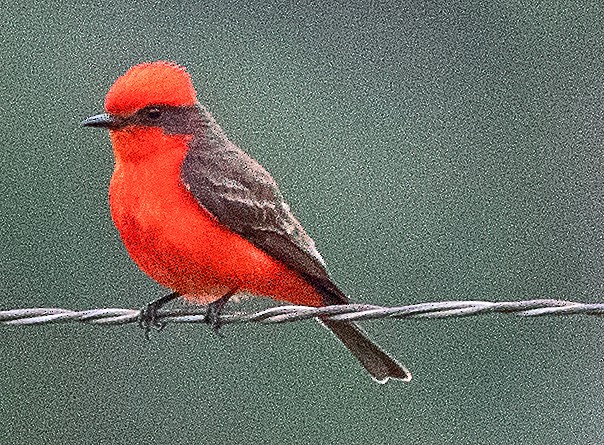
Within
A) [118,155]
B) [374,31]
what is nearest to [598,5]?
[374,31]

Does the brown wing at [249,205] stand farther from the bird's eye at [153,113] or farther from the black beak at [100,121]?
the black beak at [100,121]

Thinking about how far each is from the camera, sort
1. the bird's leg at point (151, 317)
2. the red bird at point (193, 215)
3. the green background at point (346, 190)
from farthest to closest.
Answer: the green background at point (346, 190) → the bird's leg at point (151, 317) → the red bird at point (193, 215)

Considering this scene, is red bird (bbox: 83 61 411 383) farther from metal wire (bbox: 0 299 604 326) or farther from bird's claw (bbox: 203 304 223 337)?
metal wire (bbox: 0 299 604 326)

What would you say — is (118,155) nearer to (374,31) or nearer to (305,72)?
(305,72)

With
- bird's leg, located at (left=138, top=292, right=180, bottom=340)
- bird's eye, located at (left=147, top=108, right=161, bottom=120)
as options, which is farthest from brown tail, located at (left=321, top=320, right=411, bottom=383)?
bird's eye, located at (left=147, top=108, right=161, bottom=120)

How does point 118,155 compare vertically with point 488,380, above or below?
above

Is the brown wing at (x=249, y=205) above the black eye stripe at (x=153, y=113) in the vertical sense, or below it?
below

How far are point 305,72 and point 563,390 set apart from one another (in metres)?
8.71

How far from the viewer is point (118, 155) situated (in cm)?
675

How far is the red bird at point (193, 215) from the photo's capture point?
6559 mm

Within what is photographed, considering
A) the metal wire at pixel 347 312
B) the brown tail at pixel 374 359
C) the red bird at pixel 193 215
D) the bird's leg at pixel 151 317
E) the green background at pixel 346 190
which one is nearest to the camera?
the metal wire at pixel 347 312

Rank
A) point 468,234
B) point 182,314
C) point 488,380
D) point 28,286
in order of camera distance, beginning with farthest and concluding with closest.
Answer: point 468,234 → point 488,380 → point 28,286 → point 182,314

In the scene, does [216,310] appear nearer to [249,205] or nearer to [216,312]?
[216,312]

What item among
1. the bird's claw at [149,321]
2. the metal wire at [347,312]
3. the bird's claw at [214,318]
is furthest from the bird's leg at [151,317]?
the metal wire at [347,312]
